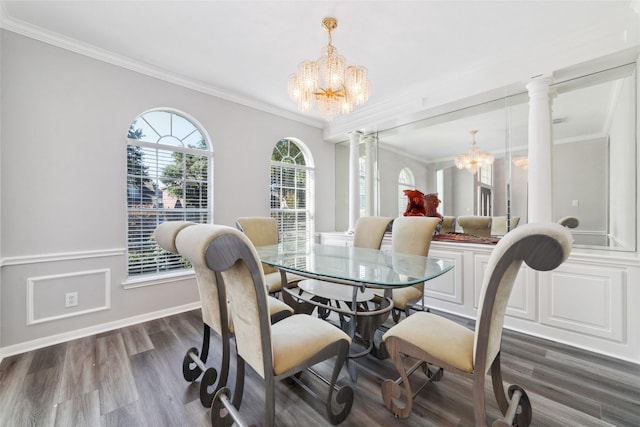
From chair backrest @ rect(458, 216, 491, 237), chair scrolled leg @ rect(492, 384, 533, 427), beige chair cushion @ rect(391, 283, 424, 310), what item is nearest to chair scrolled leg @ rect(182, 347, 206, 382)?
beige chair cushion @ rect(391, 283, 424, 310)

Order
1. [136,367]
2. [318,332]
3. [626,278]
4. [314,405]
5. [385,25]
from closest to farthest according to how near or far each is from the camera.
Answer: [318,332] < [314,405] < [136,367] < [626,278] < [385,25]

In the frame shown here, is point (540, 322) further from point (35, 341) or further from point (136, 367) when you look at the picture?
point (35, 341)

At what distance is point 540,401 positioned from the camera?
5.32 feet

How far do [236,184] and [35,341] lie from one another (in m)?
2.45

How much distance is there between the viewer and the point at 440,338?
133 centimetres

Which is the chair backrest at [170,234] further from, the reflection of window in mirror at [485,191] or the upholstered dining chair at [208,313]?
the reflection of window in mirror at [485,191]

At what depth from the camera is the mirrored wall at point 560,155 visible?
2.38 metres

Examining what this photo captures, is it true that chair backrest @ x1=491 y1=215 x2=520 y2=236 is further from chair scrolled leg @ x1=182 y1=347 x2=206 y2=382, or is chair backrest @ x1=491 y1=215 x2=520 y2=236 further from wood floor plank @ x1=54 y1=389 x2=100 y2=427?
wood floor plank @ x1=54 y1=389 x2=100 y2=427

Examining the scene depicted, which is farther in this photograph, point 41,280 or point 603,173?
point 603,173

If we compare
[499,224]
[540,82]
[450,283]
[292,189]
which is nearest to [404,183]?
[499,224]

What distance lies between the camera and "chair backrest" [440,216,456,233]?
11.3 ft

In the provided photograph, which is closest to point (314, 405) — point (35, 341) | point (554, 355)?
point (554, 355)

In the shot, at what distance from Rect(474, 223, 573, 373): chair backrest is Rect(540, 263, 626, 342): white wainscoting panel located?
1697 mm

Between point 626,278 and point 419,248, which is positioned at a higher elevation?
point 419,248
